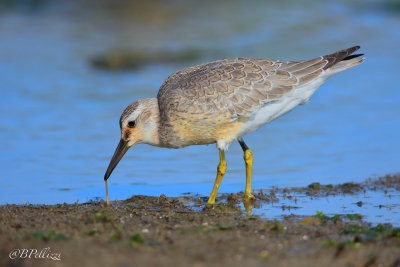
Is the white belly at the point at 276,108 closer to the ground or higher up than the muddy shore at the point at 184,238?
higher up

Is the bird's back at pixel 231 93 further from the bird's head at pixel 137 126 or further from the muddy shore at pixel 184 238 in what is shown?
the muddy shore at pixel 184 238

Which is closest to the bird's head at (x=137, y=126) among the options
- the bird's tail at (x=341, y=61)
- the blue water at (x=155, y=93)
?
the blue water at (x=155, y=93)

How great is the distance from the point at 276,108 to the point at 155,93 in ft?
17.0

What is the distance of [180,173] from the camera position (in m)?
10.7

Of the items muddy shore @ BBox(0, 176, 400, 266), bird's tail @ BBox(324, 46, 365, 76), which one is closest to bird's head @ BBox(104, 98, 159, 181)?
muddy shore @ BBox(0, 176, 400, 266)

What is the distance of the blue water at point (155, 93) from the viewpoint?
34.5ft

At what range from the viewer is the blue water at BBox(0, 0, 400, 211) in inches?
414

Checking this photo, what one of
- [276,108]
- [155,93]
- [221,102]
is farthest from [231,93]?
[155,93]

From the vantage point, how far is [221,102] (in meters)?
9.16

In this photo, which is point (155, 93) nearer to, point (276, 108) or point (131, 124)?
point (131, 124)

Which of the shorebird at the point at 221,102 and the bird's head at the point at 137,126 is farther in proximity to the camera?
the bird's head at the point at 137,126

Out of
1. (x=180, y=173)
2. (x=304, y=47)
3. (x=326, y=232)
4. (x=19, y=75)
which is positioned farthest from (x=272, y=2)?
(x=326, y=232)

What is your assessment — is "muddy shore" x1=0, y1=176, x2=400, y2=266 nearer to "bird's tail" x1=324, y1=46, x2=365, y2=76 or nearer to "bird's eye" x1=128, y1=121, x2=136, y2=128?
"bird's eye" x1=128, y1=121, x2=136, y2=128

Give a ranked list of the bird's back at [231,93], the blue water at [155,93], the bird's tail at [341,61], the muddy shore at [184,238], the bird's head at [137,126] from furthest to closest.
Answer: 1. the blue water at [155,93]
2. the bird's tail at [341,61]
3. the bird's head at [137,126]
4. the bird's back at [231,93]
5. the muddy shore at [184,238]
